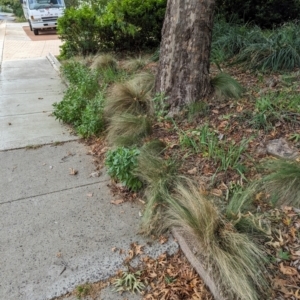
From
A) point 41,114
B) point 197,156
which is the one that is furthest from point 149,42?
point 197,156

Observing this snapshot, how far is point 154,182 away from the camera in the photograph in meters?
2.61

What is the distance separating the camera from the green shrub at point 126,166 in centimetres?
269

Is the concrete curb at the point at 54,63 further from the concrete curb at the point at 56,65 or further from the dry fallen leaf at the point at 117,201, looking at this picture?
the dry fallen leaf at the point at 117,201

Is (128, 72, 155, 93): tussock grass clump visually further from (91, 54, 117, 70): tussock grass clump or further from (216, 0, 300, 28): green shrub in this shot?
(216, 0, 300, 28): green shrub

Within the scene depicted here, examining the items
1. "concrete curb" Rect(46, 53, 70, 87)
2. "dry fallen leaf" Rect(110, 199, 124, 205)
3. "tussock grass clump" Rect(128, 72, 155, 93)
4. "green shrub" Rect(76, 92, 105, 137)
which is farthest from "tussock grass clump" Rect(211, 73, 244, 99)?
"concrete curb" Rect(46, 53, 70, 87)

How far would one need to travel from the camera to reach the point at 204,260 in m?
1.99

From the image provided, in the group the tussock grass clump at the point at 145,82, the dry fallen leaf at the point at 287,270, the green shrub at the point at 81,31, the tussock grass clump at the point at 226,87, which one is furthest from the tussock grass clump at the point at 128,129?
the green shrub at the point at 81,31

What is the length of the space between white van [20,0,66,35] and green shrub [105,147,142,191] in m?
13.8

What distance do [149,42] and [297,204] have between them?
5822 millimetres

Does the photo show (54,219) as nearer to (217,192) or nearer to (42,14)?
(217,192)

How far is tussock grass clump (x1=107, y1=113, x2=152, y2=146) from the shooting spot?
3.38 metres

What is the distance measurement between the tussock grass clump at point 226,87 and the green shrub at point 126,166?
5.54 ft

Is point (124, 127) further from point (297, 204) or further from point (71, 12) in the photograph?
point (71, 12)

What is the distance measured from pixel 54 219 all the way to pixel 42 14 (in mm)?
14502
